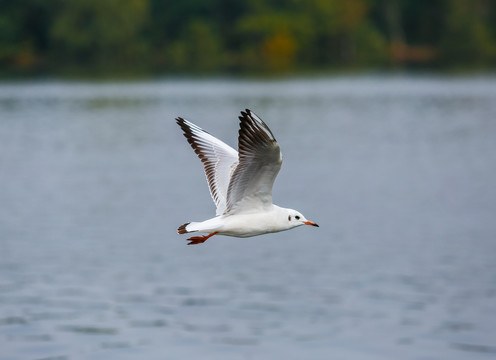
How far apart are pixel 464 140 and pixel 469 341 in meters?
24.6

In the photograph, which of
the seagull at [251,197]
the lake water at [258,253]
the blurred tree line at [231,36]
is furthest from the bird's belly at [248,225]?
the blurred tree line at [231,36]

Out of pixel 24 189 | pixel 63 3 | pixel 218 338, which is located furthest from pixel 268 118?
pixel 63 3

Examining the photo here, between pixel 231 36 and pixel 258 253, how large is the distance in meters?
84.6

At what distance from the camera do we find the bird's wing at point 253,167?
8.61 m

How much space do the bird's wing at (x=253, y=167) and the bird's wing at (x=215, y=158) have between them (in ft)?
2.86

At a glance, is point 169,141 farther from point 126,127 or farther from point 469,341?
point 469,341

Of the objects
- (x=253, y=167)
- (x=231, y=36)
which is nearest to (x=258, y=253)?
(x=253, y=167)

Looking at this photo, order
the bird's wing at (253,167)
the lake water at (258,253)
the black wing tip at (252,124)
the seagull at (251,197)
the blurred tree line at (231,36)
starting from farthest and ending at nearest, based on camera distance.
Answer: the blurred tree line at (231,36) < the lake water at (258,253) < the seagull at (251,197) < the bird's wing at (253,167) < the black wing tip at (252,124)

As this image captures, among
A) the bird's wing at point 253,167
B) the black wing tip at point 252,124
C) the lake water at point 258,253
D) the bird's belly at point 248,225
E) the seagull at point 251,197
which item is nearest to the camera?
the black wing tip at point 252,124

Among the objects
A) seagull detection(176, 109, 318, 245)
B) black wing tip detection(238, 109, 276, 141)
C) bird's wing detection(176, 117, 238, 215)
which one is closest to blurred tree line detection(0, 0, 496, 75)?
bird's wing detection(176, 117, 238, 215)

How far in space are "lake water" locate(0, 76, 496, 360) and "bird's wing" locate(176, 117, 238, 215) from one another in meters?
6.17

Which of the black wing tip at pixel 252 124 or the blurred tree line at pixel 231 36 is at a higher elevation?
the blurred tree line at pixel 231 36

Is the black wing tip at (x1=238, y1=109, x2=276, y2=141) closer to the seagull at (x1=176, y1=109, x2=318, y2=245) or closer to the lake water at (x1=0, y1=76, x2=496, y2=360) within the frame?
the seagull at (x1=176, y1=109, x2=318, y2=245)

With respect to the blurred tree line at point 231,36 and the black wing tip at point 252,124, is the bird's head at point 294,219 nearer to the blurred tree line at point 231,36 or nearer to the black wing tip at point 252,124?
the black wing tip at point 252,124
